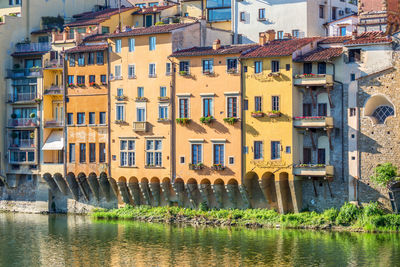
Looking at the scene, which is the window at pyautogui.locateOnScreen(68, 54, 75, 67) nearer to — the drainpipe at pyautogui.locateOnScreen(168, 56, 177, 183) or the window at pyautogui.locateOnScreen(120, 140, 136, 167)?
the window at pyautogui.locateOnScreen(120, 140, 136, 167)

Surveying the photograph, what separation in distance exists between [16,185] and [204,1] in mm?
21347

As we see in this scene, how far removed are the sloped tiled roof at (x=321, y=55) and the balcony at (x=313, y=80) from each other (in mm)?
1067

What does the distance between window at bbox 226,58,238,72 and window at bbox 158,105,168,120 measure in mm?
6009

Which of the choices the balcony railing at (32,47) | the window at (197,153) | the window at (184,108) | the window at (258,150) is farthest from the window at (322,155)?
the balcony railing at (32,47)

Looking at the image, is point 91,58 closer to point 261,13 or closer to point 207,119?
point 207,119

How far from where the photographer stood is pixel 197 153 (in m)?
76.5

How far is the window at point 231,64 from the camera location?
7488cm

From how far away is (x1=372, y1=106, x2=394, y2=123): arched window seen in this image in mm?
70188

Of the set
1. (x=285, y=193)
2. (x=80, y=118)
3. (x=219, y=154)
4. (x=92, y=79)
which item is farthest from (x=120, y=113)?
(x=285, y=193)

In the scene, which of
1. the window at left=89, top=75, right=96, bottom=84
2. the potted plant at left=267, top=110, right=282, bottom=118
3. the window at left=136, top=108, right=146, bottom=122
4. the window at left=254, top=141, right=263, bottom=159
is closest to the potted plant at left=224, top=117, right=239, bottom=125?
the window at left=254, top=141, right=263, bottom=159

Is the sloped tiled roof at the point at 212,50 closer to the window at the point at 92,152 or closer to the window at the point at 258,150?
the window at the point at 258,150

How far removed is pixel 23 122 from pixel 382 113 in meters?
30.9

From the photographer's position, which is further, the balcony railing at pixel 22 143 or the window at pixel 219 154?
the balcony railing at pixel 22 143

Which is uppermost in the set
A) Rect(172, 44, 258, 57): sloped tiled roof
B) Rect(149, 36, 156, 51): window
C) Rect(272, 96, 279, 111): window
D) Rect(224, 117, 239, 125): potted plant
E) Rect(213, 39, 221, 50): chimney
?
Rect(149, 36, 156, 51): window
